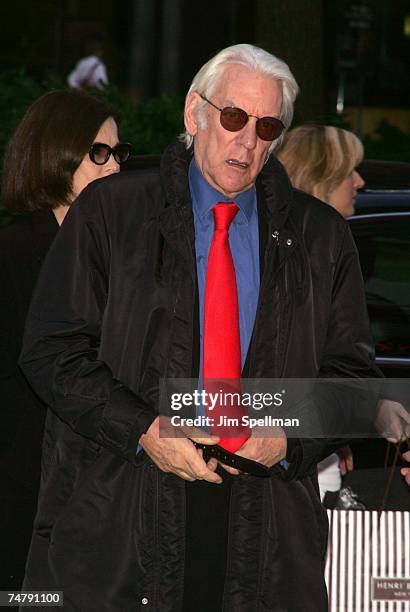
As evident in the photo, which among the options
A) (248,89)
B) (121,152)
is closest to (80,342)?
(248,89)

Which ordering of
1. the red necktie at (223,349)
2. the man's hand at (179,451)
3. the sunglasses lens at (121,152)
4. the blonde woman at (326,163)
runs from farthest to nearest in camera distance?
the blonde woman at (326,163) → the sunglasses lens at (121,152) → the red necktie at (223,349) → the man's hand at (179,451)

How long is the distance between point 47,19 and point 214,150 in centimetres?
2054

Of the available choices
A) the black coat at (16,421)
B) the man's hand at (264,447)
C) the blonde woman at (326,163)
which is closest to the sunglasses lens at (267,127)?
the man's hand at (264,447)

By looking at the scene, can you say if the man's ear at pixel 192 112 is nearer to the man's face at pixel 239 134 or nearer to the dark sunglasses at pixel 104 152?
the man's face at pixel 239 134

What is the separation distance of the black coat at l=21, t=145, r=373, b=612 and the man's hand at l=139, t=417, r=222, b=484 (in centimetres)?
4

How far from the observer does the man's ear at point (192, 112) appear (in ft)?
11.7

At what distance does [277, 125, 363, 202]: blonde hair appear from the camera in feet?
17.5

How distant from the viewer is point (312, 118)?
29.4 feet

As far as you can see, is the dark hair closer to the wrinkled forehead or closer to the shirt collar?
the shirt collar

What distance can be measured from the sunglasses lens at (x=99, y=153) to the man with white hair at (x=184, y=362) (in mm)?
1013

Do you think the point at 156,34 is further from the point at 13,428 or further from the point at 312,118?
the point at 13,428

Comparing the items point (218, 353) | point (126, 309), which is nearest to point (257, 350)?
point (218, 353)

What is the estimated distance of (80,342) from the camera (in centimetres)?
332

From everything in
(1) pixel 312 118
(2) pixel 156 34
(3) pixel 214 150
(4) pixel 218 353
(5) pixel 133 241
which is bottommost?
(4) pixel 218 353
